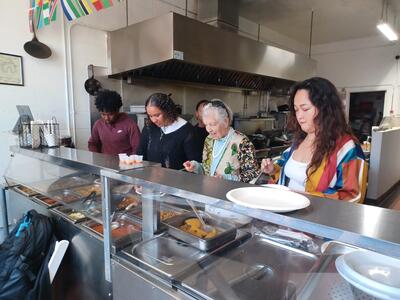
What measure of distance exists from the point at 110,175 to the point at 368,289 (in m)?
0.93

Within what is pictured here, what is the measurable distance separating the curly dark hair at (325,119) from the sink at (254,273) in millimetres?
446

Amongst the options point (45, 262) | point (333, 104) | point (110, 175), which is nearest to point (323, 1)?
point (333, 104)

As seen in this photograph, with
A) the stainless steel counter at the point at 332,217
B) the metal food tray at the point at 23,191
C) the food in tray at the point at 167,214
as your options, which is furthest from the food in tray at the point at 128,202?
the metal food tray at the point at 23,191

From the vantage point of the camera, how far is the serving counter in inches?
25.8

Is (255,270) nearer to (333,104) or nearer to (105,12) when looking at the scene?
(333,104)

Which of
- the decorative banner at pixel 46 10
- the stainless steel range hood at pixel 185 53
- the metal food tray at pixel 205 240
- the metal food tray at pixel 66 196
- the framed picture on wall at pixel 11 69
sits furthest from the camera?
the stainless steel range hood at pixel 185 53

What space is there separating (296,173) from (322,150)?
0.59 ft

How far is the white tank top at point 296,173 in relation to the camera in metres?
1.34

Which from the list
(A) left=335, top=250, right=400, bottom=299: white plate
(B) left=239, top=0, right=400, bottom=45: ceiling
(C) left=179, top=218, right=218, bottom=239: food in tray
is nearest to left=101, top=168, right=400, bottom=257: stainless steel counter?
(A) left=335, top=250, right=400, bottom=299: white plate

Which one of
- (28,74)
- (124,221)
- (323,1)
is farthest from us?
(323,1)

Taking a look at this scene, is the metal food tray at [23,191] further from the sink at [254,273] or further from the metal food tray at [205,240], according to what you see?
the sink at [254,273]

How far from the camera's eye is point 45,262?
1522mm

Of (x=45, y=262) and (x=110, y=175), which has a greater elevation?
(x=110, y=175)

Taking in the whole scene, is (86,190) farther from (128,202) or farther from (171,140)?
(171,140)
